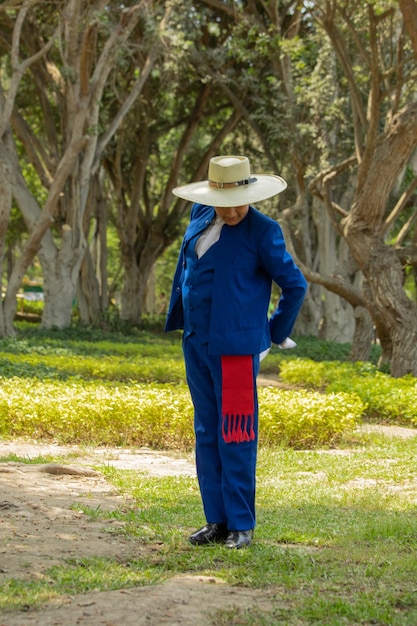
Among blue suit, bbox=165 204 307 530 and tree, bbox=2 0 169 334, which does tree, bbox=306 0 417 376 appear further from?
blue suit, bbox=165 204 307 530

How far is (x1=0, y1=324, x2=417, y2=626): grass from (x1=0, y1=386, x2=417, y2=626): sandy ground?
0.25 ft

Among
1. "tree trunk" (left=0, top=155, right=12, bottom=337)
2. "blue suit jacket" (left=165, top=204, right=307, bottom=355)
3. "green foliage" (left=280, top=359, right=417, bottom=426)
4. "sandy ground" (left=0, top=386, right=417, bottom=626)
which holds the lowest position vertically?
"sandy ground" (left=0, top=386, right=417, bottom=626)

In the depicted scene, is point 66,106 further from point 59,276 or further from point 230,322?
point 230,322

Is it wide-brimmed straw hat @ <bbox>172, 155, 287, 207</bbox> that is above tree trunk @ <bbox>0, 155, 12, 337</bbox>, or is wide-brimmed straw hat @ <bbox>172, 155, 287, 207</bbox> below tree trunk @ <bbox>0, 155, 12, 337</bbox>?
below

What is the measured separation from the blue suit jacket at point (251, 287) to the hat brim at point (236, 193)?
139mm

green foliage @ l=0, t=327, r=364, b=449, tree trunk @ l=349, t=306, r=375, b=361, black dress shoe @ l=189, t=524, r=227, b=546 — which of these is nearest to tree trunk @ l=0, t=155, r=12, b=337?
tree trunk @ l=349, t=306, r=375, b=361

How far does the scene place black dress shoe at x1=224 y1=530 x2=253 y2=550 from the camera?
15.8 feet

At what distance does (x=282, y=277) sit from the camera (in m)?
4.89

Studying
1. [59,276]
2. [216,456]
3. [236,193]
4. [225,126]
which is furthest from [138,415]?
[225,126]

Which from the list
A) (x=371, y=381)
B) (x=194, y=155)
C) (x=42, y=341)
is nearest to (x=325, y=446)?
(x=371, y=381)

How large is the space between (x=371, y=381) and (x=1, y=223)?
26.0 feet

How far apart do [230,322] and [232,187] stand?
70 centimetres

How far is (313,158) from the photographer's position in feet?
66.5

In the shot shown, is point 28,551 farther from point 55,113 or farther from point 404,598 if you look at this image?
point 55,113
